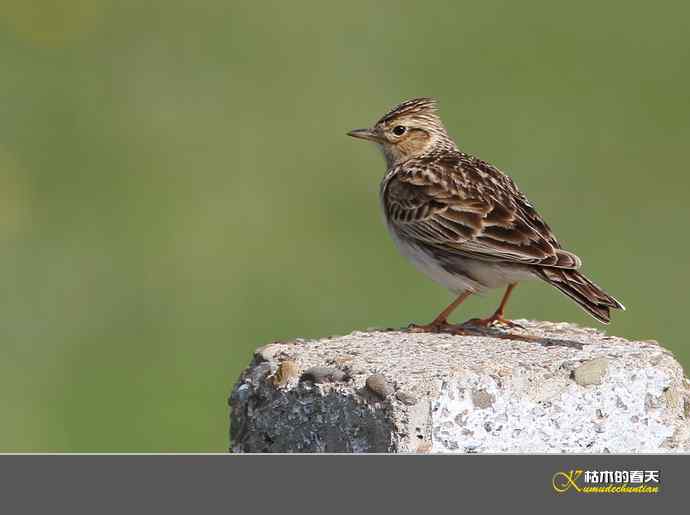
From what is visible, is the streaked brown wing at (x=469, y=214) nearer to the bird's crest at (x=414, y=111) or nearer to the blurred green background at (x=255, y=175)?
the bird's crest at (x=414, y=111)

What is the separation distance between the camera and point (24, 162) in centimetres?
1747

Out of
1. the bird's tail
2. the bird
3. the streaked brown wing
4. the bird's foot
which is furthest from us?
the streaked brown wing

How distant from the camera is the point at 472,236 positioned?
9.30 metres

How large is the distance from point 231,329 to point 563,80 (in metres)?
6.60

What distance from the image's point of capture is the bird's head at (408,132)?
1131cm

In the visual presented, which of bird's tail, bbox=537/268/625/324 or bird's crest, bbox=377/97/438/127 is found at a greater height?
bird's crest, bbox=377/97/438/127

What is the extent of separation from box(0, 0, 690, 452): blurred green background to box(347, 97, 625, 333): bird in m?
3.69

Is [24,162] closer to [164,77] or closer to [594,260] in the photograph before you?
[164,77]

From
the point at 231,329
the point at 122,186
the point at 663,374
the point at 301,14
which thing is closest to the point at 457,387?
the point at 663,374

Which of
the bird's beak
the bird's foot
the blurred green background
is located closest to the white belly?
the bird's foot

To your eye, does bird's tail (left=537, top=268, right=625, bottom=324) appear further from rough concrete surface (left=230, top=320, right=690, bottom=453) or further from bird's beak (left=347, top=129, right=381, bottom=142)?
bird's beak (left=347, top=129, right=381, bottom=142)

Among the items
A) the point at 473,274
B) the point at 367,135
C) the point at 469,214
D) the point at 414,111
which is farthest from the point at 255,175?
the point at 473,274

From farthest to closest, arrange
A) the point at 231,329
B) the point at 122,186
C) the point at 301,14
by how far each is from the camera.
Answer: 1. the point at 301,14
2. the point at 122,186
3. the point at 231,329

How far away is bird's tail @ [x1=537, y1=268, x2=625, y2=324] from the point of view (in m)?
8.56
